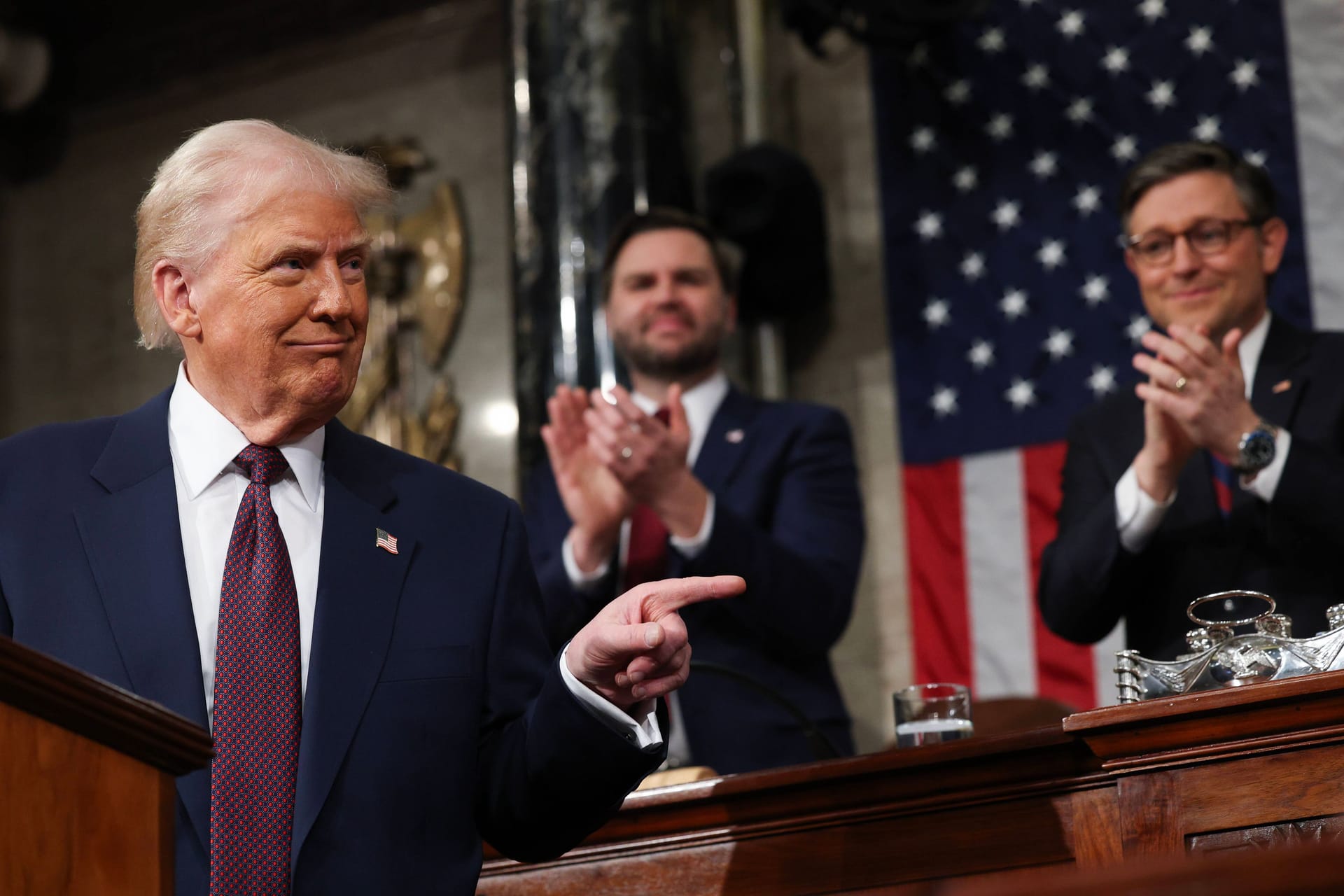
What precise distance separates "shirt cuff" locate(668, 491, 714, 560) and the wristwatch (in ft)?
3.44

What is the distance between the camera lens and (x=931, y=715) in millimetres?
2643

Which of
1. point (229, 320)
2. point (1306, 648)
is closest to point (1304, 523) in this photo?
point (1306, 648)

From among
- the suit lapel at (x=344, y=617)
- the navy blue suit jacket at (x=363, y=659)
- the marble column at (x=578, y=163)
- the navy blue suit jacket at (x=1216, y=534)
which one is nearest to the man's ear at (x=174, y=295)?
the navy blue suit jacket at (x=363, y=659)

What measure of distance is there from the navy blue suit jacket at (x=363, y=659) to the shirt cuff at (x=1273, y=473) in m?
1.45

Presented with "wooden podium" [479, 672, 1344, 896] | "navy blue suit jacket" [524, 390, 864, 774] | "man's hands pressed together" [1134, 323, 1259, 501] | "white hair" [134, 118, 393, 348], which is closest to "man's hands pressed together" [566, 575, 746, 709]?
"wooden podium" [479, 672, 1344, 896]

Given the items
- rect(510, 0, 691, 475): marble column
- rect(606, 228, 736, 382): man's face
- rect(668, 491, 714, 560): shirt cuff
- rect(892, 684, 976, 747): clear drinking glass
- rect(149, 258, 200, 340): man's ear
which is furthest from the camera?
rect(510, 0, 691, 475): marble column

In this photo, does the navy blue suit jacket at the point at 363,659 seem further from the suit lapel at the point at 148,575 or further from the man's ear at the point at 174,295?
the man's ear at the point at 174,295

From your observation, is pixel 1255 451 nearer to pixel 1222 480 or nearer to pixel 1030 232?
pixel 1222 480

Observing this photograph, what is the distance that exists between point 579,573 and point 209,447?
1.56 metres

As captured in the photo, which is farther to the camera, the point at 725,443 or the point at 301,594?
the point at 725,443

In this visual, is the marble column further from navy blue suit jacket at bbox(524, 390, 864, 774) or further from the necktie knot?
the necktie knot

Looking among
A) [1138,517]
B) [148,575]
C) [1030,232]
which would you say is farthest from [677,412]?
[1030,232]

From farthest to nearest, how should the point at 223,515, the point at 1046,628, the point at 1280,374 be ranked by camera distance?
the point at 1046,628, the point at 1280,374, the point at 223,515

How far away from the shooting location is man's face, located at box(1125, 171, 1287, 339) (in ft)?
11.1
